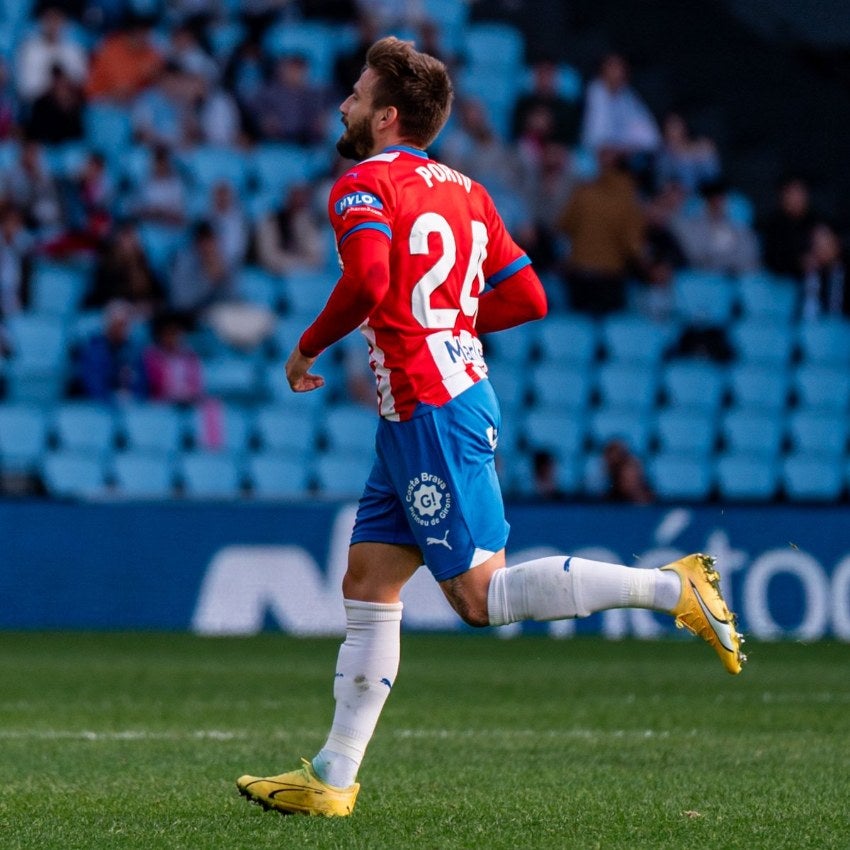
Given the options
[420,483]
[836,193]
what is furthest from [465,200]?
[836,193]

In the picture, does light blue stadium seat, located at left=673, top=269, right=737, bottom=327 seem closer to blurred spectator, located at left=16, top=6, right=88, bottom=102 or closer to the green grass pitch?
the green grass pitch

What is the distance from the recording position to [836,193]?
1747 cm

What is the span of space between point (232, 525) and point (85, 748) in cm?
595

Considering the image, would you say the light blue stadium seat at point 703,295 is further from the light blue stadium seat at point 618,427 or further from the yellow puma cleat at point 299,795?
the yellow puma cleat at point 299,795

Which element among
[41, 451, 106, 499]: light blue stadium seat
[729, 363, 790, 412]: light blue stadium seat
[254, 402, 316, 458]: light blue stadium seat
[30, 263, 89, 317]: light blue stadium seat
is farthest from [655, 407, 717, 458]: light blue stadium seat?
[30, 263, 89, 317]: light blue stadium seat

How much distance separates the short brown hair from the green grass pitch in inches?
73.8

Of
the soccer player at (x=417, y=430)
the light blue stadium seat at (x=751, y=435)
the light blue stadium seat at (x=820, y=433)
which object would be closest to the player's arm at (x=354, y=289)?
the soccer player at (x=417, y=430)

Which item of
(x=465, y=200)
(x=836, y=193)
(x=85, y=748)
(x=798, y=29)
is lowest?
(x=85, y=748)

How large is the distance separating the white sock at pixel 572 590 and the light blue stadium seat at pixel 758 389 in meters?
11.0

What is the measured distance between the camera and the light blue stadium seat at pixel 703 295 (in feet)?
51.8

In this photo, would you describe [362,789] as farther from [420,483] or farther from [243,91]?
[243,91]

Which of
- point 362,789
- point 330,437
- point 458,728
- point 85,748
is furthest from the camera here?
point 330,437

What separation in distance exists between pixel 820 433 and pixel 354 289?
11.0 meters

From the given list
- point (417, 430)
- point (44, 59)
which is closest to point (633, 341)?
point (44, 59)
